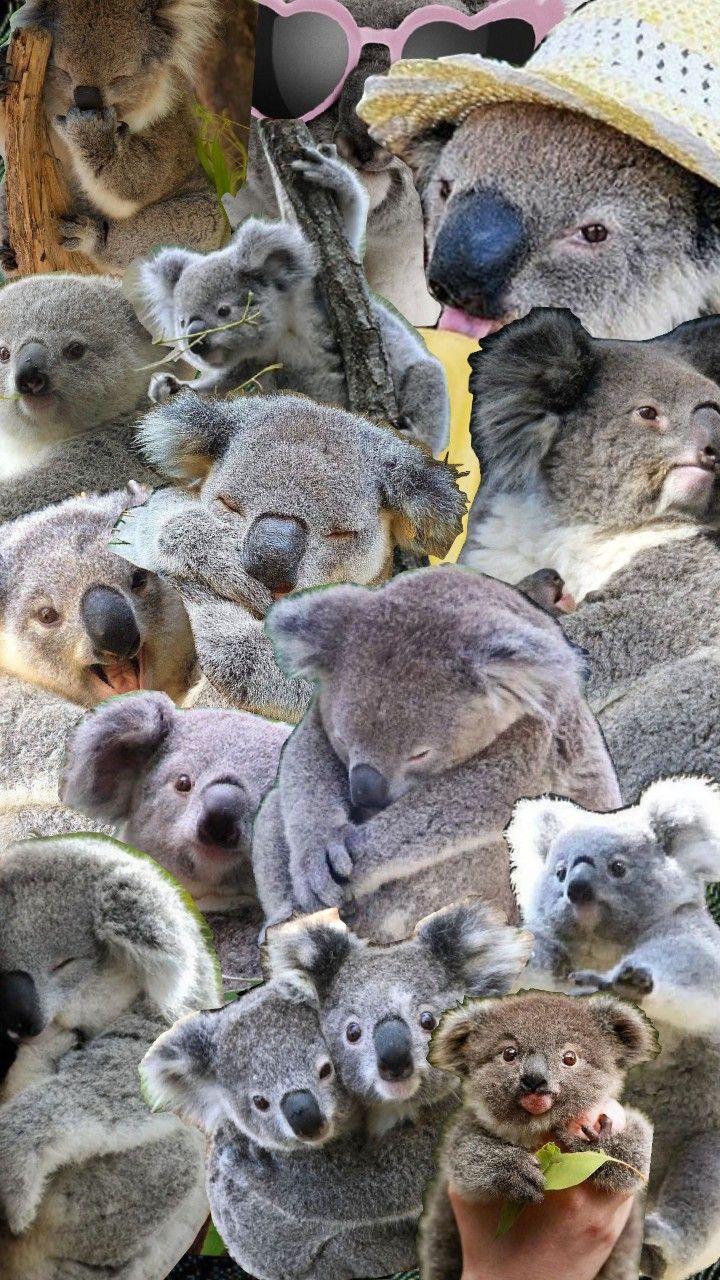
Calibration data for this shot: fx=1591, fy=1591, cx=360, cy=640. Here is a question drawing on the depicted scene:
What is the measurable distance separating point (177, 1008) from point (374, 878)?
39 cm

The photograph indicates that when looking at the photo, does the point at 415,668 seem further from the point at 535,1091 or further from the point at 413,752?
the point at 535,1091

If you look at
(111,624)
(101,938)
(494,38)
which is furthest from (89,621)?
(494,38)

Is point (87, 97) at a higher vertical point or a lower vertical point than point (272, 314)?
higher

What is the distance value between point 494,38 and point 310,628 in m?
1.40

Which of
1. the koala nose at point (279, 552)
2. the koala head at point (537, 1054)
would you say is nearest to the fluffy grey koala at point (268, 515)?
the koala nose at point (279, 552)

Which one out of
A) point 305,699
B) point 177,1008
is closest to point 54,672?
point 305,699

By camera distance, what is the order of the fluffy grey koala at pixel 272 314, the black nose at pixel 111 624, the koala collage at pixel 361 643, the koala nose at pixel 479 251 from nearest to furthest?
the koala collage at pixel 361 643, the koala nose at pixel 479 251, the black nose at pixel 111 624, the fluffy grey koala at pixel 272 314

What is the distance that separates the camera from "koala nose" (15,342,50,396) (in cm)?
332

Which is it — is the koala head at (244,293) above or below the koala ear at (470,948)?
above

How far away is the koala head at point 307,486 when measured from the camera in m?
2.63

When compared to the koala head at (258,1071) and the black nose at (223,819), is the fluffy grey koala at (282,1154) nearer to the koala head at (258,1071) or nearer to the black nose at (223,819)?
the koala head at (258,1071)

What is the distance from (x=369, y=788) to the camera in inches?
87.9

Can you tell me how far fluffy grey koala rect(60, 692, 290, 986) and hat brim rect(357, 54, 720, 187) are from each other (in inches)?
44.6

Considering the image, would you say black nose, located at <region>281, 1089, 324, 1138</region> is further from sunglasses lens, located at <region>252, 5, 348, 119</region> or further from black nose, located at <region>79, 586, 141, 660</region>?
sunglasses lens, located at <region>252, 5, 348, 119</region>
